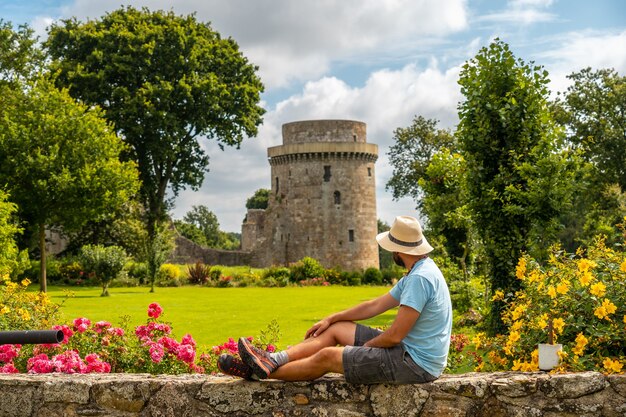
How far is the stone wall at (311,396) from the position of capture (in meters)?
5.30

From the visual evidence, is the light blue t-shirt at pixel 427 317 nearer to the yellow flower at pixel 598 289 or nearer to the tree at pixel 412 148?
the yellow flower at pixel 598 289

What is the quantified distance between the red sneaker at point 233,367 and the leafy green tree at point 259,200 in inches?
3268

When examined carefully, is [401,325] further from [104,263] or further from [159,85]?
[159,85]

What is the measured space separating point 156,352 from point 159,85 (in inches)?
1212

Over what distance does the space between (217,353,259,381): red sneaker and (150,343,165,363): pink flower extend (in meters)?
2.77

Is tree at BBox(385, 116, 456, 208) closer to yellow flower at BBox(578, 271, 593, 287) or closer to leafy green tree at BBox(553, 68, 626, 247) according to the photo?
leafy green tree at BBox(553, 68, 626, 247)

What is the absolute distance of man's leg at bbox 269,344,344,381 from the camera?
539 centimetres

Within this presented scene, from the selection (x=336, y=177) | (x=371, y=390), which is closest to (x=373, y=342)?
(x=371, y=390)

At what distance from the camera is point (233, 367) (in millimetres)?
5453

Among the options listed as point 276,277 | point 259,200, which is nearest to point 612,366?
point 276,277

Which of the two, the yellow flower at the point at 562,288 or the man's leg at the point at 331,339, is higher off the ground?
the yellow flower at the point at 562,288

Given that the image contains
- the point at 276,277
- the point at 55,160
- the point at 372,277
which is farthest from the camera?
the point at 372,277

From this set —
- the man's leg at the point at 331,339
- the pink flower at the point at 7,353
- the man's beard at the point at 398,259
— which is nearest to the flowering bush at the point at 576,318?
the man's beard at the point at 398,259

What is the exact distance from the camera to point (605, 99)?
37781 millimetres
